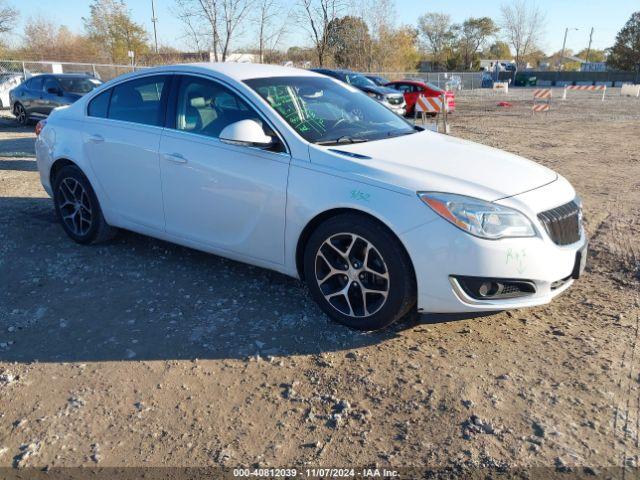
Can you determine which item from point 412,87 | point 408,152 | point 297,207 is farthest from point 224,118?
point 412,87

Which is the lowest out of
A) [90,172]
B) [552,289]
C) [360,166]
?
[552,289]

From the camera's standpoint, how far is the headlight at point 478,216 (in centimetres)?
314

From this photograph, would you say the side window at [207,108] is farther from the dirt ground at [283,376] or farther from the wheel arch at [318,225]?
the dirt ground at [283,376]

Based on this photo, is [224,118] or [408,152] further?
[224,118]

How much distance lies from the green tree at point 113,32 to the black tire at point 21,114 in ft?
109

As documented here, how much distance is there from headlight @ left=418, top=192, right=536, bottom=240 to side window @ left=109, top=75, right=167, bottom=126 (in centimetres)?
248

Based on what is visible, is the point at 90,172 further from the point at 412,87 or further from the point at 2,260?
the point at 412,87

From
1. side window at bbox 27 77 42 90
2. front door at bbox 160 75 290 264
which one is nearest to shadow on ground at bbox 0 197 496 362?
front door at bbox 160 75 290 264

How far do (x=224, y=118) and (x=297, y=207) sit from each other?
40.9 inches

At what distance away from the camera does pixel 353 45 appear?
129 feet

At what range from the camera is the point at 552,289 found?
342 cm

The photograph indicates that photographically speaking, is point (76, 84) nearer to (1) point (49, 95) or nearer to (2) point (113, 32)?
(1) point (49, 95)

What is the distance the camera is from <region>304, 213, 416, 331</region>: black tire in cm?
331

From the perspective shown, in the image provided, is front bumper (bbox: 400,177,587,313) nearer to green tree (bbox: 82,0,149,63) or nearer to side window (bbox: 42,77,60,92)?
side window (bbox: 42,77,60,92)
